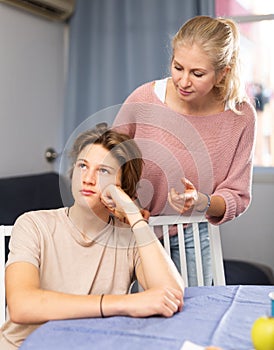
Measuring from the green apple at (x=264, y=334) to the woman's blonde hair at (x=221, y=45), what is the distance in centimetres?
76

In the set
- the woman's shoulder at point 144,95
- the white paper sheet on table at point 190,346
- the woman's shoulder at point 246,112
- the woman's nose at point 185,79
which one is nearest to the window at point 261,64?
the woman's shoulder at point 246,112

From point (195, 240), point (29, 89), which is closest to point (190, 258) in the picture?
point (195, 240)

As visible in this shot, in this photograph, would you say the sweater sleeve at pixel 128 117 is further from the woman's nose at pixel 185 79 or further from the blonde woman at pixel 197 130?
the woman's nose at pixel 185 79

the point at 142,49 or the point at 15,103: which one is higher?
the point at 142,49

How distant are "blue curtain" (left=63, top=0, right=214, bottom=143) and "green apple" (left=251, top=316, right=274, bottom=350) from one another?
2170 mm

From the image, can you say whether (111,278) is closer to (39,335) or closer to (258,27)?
(39,335)

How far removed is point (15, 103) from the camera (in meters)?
2.95

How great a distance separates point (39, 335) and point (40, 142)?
210 cm

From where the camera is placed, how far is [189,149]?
5.24ft

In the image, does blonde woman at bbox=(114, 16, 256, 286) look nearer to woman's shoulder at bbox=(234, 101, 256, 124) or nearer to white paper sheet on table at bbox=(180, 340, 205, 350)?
woman's shoulder at bbox=(234, 101, 256, 124)

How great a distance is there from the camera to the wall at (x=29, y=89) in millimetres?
2875

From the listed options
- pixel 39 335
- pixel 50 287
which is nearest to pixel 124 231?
pixel 50 287

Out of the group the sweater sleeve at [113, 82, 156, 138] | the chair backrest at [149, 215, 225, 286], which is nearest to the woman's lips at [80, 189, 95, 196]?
the sweater sleeve at [113, 82, 156, 138]

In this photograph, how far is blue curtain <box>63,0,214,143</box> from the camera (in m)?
3.12
